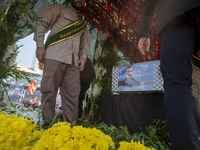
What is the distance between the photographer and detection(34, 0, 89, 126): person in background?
1.55 metres

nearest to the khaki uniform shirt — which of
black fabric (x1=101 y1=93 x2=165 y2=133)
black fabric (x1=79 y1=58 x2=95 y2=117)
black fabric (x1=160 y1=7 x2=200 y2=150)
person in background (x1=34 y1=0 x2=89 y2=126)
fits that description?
person in background (x1=34 y1=0 x2=89 y2=126)

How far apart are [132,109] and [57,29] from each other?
158 cm

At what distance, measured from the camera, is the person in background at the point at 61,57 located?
1.55 metres

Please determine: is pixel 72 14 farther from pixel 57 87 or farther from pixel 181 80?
pixel 181 80

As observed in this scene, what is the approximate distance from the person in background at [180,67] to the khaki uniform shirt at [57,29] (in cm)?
113

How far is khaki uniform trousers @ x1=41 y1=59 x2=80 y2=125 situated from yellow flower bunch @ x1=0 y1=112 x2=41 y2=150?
619 mm

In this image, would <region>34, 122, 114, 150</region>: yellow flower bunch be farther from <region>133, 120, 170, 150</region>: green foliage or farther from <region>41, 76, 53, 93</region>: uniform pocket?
<region>133, 120, 170, 150</region>: green foliage

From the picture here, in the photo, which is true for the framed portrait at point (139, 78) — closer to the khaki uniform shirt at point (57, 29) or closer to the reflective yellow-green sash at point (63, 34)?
the khaki uniform shirt at point (57, 29)

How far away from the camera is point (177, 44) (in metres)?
0.67

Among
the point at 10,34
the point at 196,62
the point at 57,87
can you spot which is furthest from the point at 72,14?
the point at 196,62

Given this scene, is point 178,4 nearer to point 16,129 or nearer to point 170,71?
point 170,71

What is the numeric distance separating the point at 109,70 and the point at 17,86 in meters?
15.1

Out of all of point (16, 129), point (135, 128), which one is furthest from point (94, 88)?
point (16, 129)

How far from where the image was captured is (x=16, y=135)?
2.54ft
